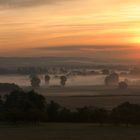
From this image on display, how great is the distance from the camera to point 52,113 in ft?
206

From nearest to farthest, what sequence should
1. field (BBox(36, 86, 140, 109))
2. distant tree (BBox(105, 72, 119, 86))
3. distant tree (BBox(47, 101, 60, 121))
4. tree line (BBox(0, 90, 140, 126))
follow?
tree line (BBox(0, 90, 140, 126)) → distant tree (BBox(47, 101, 60, 121)) → field (BBox(36, 86, 140, 109)) → distant tree (BBox(105, 72, 119, 86))

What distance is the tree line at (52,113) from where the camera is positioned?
56750mm

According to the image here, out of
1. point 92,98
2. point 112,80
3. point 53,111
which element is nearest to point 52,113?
point 53,111

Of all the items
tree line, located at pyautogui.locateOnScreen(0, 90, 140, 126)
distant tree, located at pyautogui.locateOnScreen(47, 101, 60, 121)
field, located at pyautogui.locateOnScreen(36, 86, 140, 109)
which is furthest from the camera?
field, located at pyautogui.locateOnScreen(36, 86, 140, 109)

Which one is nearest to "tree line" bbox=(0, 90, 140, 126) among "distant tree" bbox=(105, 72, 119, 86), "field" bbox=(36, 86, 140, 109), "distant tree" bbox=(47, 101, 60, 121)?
"distant tree" bbox=(47, 101, 60, 121)

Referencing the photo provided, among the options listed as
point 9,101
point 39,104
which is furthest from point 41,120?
point 9,101

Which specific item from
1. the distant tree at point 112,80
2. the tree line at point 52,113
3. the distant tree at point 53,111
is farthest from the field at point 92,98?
the distant tree at point 112,80

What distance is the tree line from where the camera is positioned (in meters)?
56.8

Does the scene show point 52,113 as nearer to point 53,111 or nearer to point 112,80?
point 53,111

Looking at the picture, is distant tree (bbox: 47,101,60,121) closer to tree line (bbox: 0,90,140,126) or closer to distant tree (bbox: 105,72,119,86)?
tree line (bbox: 0,90,140,126)

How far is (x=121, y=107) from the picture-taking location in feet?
194

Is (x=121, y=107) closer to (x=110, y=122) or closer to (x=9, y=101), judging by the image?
(x=110, y=122)

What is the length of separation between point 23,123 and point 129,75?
5625 inches

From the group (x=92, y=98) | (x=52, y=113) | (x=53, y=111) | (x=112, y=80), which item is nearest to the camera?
(x=53, y=111)
